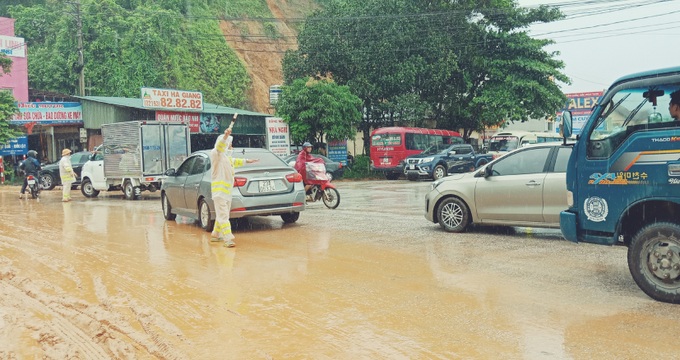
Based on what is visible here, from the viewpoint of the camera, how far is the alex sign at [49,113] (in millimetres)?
30984

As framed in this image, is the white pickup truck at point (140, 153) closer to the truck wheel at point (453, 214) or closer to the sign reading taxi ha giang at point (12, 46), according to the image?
the truck wheel at point (453, 214)

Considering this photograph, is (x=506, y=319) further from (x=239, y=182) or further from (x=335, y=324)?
(x=239, y=182)

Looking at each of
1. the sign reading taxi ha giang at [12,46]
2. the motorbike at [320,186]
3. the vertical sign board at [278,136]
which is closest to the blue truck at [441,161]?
the vertical sign board at [278,136]

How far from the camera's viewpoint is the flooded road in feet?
15.2

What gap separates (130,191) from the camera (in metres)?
20.3

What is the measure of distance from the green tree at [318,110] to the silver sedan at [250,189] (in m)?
19.3

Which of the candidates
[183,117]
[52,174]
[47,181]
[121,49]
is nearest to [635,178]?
[52,174]

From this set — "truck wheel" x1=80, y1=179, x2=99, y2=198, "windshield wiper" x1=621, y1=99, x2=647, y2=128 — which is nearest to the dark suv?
"truck wheel" x1=80, y1=179, x2=99, y2=198

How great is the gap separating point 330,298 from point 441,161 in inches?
909

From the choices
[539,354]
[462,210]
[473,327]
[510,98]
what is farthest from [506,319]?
[510,98]

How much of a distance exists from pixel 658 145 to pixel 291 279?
4.08 meters

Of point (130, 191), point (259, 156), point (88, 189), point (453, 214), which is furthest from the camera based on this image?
point (88, 189)

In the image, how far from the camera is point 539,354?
4336 mm

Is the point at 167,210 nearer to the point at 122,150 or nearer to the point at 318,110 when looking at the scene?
the point at 122,150
